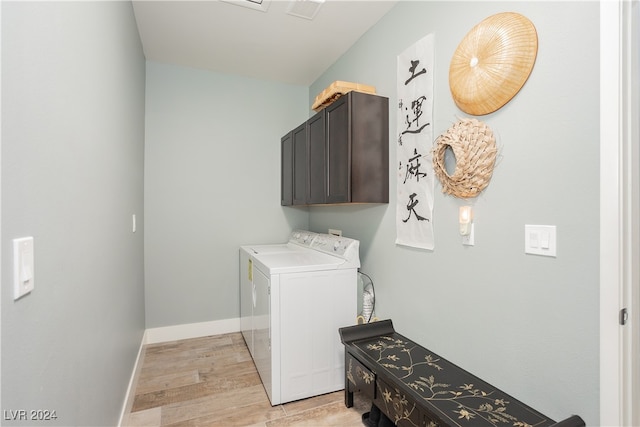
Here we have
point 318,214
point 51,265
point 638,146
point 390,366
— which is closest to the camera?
point 51,265

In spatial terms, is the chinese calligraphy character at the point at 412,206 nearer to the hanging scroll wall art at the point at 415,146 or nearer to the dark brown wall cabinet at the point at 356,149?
the hanging scroll wall art at the point at 415,146

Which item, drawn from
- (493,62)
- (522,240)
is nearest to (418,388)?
(522,240)

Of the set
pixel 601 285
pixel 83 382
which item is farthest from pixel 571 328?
pixel 83 382

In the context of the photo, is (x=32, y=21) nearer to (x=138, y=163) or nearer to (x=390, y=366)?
(x=390, y=366)

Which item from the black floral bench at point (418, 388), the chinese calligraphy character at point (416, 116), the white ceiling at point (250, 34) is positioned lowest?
the black floral bench at point (418, 388)

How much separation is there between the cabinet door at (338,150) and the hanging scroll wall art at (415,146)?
0.33m

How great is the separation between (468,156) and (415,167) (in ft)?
1.36

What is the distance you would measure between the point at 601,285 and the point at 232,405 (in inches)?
81.0

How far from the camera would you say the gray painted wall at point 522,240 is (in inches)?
44.7

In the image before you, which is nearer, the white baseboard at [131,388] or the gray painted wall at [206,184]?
the white baseboard at [131,388]

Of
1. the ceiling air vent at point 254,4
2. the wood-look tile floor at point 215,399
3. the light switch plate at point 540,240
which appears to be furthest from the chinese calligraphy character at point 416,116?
the wood-look tile floor at point 215,399

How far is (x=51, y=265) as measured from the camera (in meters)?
0.85

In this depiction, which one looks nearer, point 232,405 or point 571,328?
point 571,328

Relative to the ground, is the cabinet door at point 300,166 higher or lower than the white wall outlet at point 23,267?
higher
